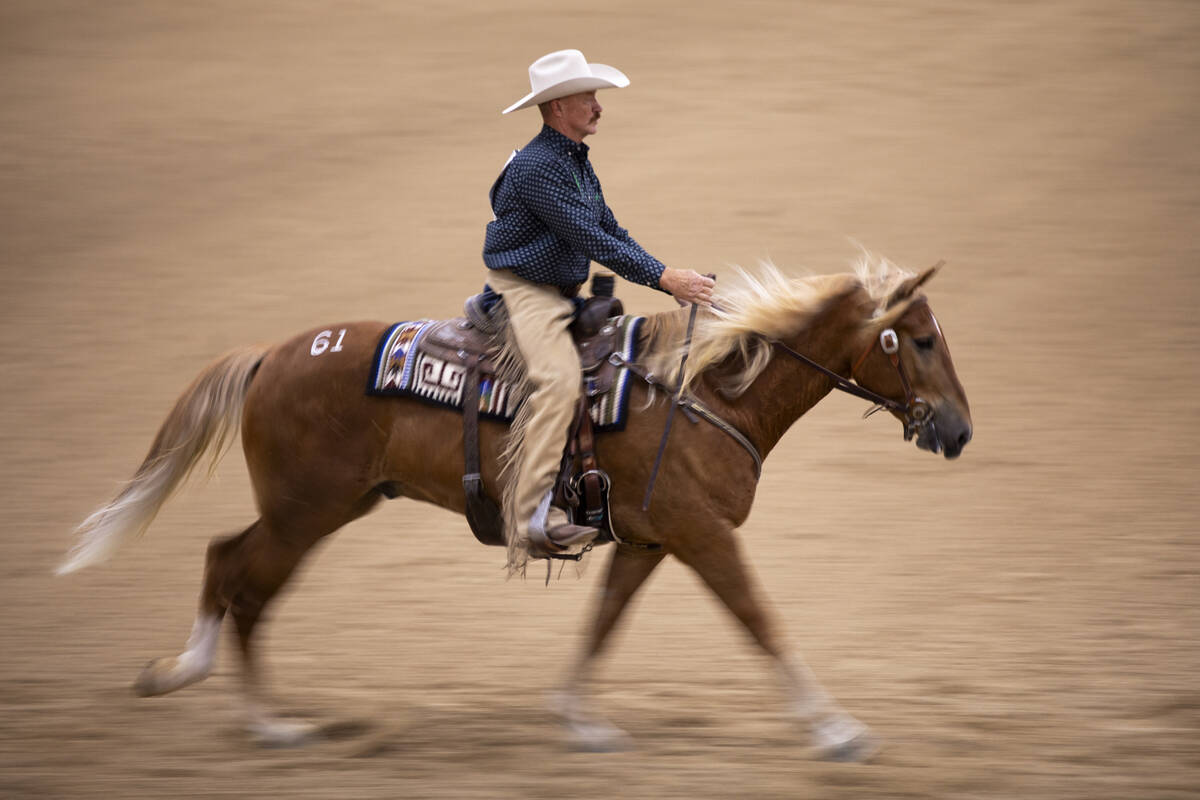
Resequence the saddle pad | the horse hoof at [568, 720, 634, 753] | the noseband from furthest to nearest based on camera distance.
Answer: the horse hoof at [568, 720, 634, 753] < the saddle pad < the noseband

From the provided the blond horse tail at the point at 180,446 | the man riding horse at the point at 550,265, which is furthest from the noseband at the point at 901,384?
the blond horse tail at the point at 180,446

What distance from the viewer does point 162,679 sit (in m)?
4.70

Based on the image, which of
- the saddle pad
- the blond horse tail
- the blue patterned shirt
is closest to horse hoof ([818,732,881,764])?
the saddle pad

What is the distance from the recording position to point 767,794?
406 centimetres

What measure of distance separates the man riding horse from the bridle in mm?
478

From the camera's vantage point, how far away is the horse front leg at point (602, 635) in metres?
4.64

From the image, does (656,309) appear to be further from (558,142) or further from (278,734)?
(278,734)

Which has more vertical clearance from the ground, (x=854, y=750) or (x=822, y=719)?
(x=822, y=719)

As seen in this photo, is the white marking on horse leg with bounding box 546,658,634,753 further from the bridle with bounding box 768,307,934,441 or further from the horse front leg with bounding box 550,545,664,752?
the bridle with bounding box 768,307,934,441

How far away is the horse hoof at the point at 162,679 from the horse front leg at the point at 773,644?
6.94 ft

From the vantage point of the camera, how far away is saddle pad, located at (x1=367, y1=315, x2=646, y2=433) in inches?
172

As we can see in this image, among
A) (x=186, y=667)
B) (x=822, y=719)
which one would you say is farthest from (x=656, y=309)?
(x=822, y=719)

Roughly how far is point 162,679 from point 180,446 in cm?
97

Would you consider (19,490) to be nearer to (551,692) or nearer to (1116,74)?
(551,692)
